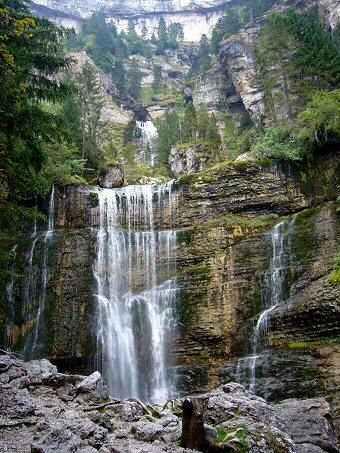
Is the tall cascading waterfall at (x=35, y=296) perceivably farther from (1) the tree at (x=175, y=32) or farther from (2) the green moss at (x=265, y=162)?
(1) the tree at (x=175, y=32)

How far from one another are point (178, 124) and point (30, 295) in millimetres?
30776

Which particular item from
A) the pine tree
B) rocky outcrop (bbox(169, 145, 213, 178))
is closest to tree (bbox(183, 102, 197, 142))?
rocky outcrop (bbox(169, 145, 213, 178))

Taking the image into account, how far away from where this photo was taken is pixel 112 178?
1105 inches

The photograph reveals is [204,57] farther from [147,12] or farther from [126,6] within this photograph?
[126,6]

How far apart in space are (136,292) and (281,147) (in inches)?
443

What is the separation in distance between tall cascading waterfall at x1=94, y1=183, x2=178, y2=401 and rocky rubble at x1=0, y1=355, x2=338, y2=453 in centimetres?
685

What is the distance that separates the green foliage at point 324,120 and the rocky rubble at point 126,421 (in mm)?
15070

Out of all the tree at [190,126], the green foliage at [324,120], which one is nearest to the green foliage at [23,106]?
the green foliage at [324,120]

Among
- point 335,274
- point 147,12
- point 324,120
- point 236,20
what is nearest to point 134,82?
point 236,20

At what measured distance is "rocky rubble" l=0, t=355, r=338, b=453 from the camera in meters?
6.57

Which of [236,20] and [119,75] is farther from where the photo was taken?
[119,75]

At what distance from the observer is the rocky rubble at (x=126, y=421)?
6.57 metres

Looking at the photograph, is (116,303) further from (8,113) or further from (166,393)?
(8,113)

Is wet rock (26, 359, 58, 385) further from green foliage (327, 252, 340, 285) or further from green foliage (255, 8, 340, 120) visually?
green foliage (255, 8, 340, 120)
